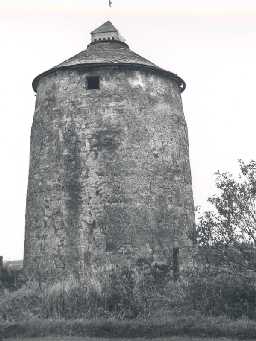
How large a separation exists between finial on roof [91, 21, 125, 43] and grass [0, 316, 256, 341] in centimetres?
1178

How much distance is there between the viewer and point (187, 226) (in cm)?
1616

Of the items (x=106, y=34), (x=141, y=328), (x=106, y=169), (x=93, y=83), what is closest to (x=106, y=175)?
(x=106, y=169)

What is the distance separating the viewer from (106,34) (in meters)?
19.1

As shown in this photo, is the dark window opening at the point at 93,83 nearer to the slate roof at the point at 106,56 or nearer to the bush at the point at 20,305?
the slate roof at the point at 106,56

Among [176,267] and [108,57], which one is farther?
[108,57]

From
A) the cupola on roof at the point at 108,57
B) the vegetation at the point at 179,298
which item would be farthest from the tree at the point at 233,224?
the cupola on roof at the point at 108,57

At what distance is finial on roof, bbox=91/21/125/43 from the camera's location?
62.4 feet

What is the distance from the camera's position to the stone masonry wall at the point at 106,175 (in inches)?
597

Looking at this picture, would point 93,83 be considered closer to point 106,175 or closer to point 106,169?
point 106,169

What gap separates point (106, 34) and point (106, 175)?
615 cm

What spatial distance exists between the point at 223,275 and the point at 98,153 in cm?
605

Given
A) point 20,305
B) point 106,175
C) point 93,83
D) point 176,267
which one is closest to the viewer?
point 20,305

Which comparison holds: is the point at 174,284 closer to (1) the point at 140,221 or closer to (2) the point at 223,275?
(2) the point at 223,275

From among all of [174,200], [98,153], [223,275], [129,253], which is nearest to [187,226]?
[174,200]
